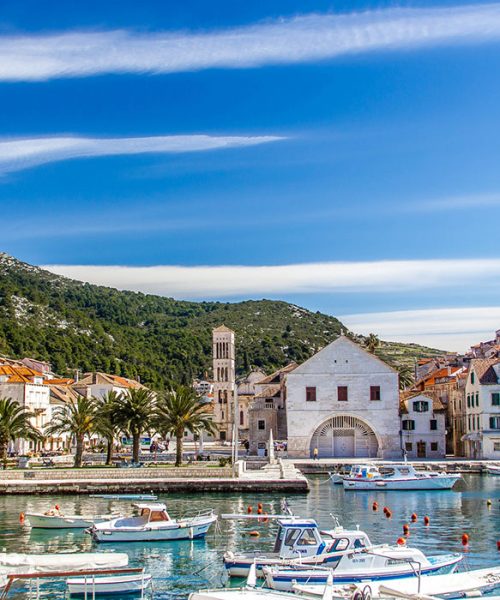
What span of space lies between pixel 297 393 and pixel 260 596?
60.1 metres

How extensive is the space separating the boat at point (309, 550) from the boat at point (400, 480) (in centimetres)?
2986

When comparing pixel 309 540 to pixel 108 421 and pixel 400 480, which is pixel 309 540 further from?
pixel 108 421

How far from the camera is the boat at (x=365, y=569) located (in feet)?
90.8

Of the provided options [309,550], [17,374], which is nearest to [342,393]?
[17,374]

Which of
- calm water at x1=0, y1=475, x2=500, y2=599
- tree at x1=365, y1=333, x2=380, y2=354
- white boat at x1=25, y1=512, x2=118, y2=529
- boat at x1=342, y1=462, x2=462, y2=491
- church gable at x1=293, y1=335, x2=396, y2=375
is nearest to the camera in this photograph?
calm water at x1=0, y1=475, x2=500, y2=599

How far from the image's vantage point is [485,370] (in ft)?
261

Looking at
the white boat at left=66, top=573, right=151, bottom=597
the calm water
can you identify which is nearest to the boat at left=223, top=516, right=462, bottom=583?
the calm water

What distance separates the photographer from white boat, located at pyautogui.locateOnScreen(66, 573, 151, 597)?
1117 inches

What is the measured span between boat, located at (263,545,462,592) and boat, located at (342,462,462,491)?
30681mm

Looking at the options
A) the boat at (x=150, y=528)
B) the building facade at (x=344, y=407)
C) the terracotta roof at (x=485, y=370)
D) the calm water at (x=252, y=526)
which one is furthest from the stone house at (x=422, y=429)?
the boat at (x=150, y=528)

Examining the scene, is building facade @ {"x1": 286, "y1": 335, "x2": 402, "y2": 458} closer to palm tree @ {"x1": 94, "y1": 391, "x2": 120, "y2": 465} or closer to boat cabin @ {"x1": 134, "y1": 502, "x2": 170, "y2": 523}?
palm tree @ {"x1": 94, "y1": 391, "x2": 120, "y2": 465}

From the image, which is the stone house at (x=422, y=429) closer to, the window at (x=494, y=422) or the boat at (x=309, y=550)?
the window at (x=494, y=422)

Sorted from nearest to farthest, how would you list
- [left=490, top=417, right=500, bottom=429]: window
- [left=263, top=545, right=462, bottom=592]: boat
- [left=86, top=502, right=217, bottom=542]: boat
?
1. [left=263, top=545, right=462, bottom=592]: boat
2. [left=86, top=502, right=217, bottom=542]: boat
3. [left=490, top=417, right=500, bottom=429]: window

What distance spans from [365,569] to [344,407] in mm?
53838
